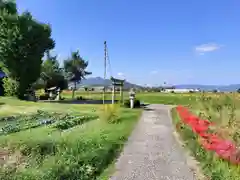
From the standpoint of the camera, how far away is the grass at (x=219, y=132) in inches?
304

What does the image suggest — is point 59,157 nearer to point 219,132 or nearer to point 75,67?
point 219,132

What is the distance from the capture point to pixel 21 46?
146ft

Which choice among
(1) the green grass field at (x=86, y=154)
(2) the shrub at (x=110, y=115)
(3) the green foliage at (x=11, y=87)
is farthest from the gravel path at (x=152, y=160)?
(3) the green foliage at (x=11, y=87)

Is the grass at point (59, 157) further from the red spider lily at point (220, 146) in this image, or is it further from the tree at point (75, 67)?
the tree at point (75, 67)

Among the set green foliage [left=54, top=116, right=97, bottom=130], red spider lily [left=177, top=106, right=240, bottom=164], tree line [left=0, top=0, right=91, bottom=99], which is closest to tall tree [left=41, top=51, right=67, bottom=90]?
tree line [left=0, top=0, right=91, bottom=99]

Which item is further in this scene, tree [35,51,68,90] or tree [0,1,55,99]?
tree [35,51,68,90]

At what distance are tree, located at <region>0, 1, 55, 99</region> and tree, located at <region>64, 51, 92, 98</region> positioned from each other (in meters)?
18.2

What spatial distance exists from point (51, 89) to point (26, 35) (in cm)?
1375

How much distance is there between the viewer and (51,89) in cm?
5669

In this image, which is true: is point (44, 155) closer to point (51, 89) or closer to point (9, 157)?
point (9, 157)

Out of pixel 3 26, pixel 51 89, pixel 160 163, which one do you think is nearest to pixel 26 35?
pixel 3 26

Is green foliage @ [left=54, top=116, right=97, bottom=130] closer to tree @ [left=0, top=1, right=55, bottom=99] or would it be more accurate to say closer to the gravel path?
the gravel path

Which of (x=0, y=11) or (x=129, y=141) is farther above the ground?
(x=0, y=11)

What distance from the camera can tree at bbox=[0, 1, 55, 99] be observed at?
44531 mm
